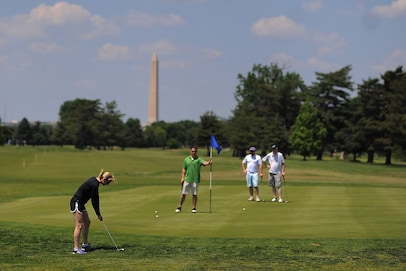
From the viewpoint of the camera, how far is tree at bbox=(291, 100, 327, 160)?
103812 mm

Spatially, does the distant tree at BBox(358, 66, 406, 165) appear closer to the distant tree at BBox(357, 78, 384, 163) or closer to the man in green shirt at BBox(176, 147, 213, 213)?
the distant tree at BBox(357, 78, 384, 163)

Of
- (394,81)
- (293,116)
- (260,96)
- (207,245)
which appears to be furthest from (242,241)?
(260,96)

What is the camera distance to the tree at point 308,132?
104 m

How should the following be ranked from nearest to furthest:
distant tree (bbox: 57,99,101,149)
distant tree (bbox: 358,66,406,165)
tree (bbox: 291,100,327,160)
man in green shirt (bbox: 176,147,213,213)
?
1. man in green shirt (bbox: 176,147,213,213)
2. distant tree (bbox: 358,66,406,165)
3. tree (bbox: 291,100,327,160)
4. distant tree (bbox: 57,99,101,149)

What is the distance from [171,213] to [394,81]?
78.8 meters

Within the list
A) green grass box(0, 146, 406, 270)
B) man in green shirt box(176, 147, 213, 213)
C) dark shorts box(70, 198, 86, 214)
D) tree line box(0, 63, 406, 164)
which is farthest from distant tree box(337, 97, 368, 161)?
dark shorts box(70, 198, 86, 214)

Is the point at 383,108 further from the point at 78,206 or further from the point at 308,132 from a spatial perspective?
the point at 78,206

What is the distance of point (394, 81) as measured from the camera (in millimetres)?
91938

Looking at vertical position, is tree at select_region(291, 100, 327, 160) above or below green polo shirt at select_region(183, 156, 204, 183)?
above

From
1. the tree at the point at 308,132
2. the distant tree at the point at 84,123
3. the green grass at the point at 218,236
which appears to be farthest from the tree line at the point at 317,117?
the green grass at the point at 218,236

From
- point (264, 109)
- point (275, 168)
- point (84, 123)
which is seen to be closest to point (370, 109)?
point (264, 109)

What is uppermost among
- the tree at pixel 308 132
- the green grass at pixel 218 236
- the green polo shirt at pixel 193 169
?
the tree at pixel 308 132

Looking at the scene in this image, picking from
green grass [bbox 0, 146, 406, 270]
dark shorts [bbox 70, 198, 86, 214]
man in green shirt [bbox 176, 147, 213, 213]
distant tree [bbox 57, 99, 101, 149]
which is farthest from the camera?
distant tree [bbox 57, 99, 101, 149]

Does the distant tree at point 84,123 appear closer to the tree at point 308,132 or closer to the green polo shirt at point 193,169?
the tree at point 308,132
